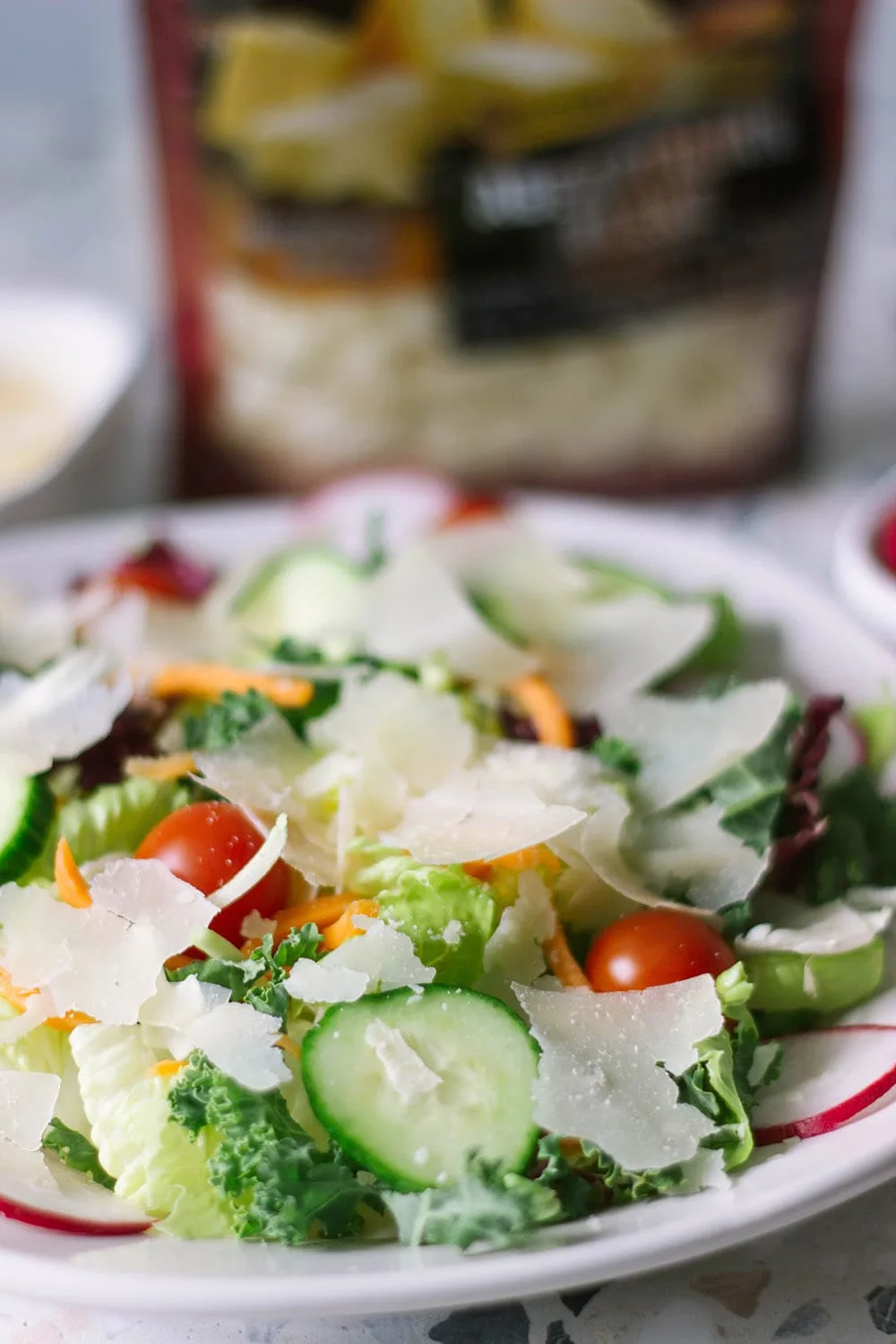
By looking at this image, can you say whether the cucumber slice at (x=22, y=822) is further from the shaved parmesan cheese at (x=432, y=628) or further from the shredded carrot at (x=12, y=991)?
the shaved parmesan cheese at (x=432, y=628)

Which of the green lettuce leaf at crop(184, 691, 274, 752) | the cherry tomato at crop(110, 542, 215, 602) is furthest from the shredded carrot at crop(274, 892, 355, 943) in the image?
the cherry tomato at crop(110, 542, 215, 602)

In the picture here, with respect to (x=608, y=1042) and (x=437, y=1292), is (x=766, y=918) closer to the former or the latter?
(x=608, y=1042)

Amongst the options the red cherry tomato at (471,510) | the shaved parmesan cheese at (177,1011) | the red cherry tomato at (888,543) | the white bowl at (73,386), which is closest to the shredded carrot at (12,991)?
the shaved parmesan cheese at (177,1011)

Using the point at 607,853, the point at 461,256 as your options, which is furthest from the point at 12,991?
the point at 461,256

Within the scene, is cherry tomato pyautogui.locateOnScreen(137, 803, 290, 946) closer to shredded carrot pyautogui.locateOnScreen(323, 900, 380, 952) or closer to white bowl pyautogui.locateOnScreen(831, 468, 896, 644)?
shredded carrot pyautogui.locateOnScreen(323, 900, 380, 952)

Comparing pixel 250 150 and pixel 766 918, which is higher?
pixel 250 150

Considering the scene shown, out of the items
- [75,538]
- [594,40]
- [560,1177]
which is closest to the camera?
[560,1177]

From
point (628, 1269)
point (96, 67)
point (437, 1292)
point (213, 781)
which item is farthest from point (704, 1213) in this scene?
point (96, 67)
